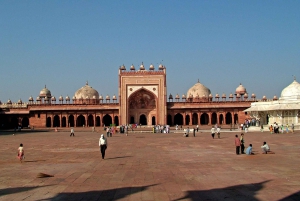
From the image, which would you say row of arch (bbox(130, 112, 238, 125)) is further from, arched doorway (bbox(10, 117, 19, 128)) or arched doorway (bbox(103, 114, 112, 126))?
arched doorway (bbox(10, 117, 19, 128))

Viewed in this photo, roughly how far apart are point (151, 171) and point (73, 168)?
2.09 metres

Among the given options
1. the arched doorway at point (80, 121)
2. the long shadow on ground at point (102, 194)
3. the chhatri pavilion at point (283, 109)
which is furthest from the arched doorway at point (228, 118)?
the long shadow on ground at point (102, 194)

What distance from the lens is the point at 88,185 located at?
7.11 meters

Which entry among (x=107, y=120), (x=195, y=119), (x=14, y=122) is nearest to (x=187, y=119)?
(x=195, y=119)

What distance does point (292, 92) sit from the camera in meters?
33.8

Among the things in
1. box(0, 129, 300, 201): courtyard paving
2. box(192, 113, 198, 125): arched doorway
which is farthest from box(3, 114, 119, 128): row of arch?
box(0, 129, 300, 201): courtyard paving

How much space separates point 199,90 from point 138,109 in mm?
10775

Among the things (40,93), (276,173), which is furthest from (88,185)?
(40,93)

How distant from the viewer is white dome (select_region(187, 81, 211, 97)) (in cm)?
5278

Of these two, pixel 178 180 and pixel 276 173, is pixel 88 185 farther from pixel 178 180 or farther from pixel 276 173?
pixel 276 173

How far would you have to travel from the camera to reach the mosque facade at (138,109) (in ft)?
148

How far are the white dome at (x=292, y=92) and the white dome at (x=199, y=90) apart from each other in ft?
59.7

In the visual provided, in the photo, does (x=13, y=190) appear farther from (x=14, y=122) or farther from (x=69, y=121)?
(x=14, y=122)

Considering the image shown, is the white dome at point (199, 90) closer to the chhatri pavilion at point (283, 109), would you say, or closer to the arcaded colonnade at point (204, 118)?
the arcaded colonnade at point (204, 118)
